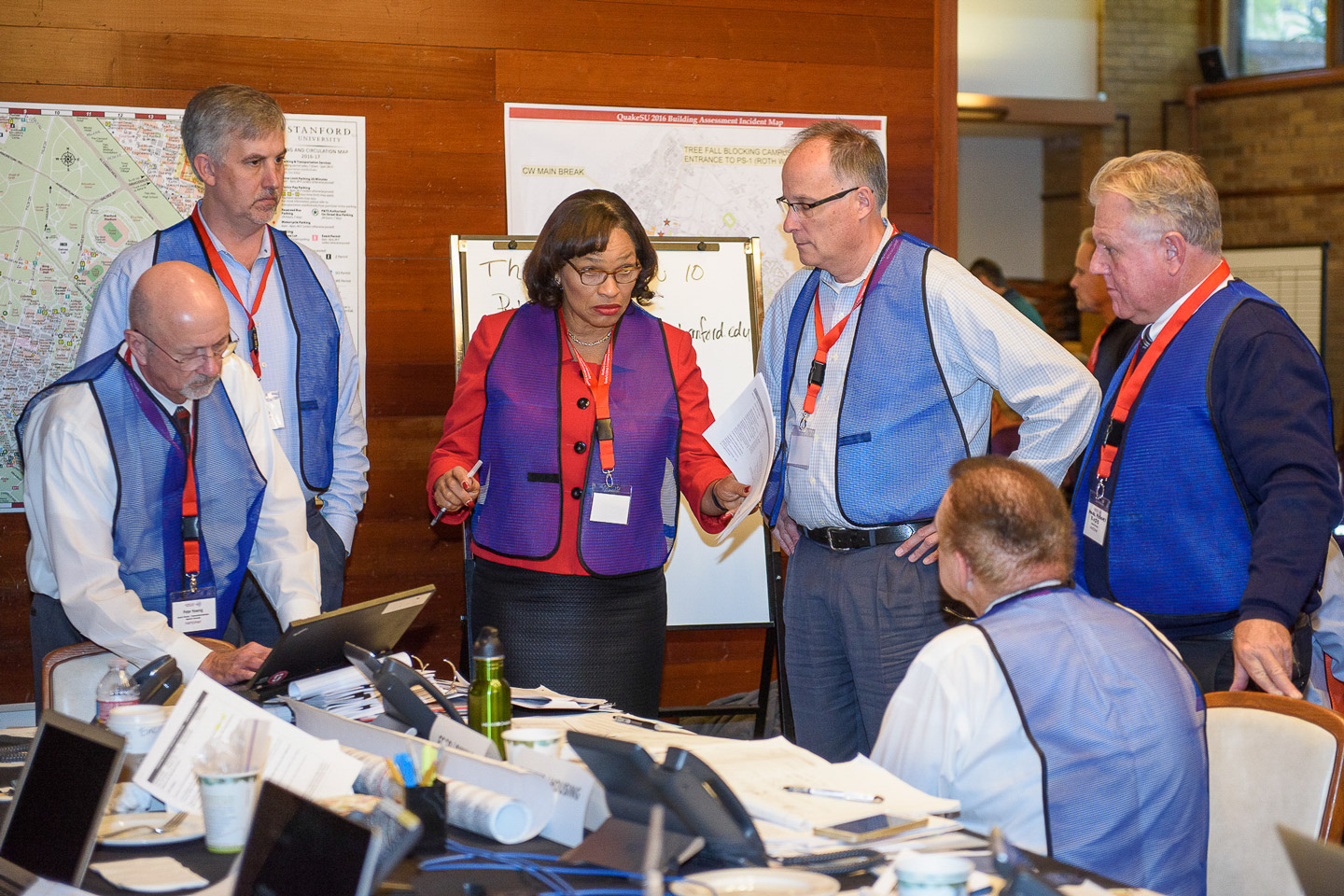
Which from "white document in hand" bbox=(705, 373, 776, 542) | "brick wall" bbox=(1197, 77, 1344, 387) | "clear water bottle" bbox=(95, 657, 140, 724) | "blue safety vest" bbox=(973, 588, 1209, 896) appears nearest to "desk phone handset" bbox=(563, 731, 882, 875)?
"blue safety vest" bbox=(973, 588, 1209, 896)

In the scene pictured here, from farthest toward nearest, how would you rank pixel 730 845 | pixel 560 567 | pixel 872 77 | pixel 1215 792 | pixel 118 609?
pixel 872 77 < pixel 560 567 < pixel 118 609 < pixel 1215 792 < pixel 730 845

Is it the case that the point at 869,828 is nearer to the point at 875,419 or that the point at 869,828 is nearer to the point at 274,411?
the point at 875,419

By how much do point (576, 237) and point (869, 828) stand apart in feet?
5.72

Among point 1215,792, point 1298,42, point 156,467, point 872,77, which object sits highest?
point 1298,42

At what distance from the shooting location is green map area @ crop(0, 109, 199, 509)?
393cm

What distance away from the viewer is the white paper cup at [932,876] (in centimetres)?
131

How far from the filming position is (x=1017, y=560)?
1.87m

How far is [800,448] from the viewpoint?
2.90m

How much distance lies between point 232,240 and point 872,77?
2.61m

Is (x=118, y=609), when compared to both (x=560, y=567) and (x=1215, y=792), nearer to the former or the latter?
(x=560, y=567)

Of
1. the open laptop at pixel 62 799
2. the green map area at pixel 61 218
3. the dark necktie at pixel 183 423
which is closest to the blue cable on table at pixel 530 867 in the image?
the open laptop at pixel 62 799

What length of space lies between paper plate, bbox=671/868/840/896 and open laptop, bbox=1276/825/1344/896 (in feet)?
1.59

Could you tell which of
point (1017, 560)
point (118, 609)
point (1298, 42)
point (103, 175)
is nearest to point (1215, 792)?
point (1017, 560)

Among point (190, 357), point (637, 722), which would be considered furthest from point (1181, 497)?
point (190, 357)
